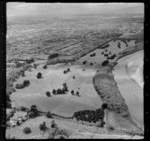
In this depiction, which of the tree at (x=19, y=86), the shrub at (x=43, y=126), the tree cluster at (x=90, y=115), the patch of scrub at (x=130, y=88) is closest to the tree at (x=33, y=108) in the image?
the shrub at (x=43, y=126)

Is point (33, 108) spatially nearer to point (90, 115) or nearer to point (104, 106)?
point (90, 115)

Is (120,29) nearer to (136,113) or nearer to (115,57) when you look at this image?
(115,57)

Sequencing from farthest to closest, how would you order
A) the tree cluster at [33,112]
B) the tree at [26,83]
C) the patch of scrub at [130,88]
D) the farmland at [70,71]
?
1. the tree at [26,83]
2. the tree cluster at [33,112]
3. the patch of scrub at [130,88]
4. the farmland at [70,71]

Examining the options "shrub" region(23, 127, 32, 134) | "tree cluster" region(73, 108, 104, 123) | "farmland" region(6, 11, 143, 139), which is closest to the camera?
"shrub" region(23, 127, 32, 134)

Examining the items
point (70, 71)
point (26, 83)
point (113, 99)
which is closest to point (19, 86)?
point (26, 83)

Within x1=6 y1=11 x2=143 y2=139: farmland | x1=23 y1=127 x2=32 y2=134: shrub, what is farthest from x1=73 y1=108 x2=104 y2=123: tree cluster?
x1=23 y1=127 x2=32 y2=134: shrub

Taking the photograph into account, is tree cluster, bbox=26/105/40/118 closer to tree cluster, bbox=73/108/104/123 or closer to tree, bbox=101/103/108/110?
tree cluster, bbox=73/108/104/123

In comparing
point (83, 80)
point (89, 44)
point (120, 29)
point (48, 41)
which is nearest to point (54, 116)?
point (83, 80)

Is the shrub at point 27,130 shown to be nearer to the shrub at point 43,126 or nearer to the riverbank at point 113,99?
the shrub at point 43,126
